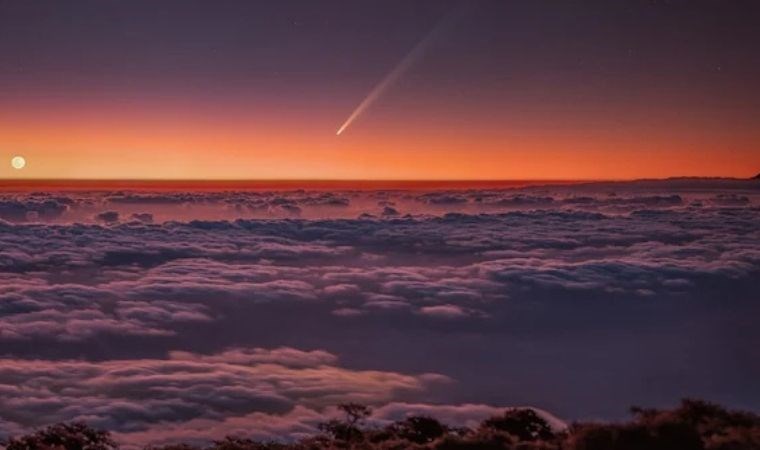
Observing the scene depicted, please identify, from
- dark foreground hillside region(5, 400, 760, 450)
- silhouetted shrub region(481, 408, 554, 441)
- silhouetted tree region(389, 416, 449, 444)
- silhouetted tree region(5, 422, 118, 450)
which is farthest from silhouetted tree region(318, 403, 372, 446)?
silhouetted tree region(5, 422, 118, 450)

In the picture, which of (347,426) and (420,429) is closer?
(420,429)

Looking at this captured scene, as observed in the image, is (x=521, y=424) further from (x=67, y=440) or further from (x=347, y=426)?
(x=67, y=440)

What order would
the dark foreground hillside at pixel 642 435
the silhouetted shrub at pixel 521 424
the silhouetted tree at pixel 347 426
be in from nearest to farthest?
the dark foreground hillside at pixel 642 435, the silhouetted shrub at pixel 521 424, the silhouetted tree at pixel 347 426

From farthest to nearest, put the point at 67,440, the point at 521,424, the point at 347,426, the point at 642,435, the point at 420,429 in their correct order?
the point at 67,440 → the point at 347,426 → the point at 420,429 → the point at 521,424 → the point at 642,435

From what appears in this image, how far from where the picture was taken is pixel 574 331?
15788 cm

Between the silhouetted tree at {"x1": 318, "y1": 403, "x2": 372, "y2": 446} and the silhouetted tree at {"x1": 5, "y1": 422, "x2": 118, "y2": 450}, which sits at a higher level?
the silhouetted tree at {"x1": 318, "y1": 403, "x2": 372, "y2": 446}

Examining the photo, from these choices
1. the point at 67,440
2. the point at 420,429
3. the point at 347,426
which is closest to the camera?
the point at 420,429

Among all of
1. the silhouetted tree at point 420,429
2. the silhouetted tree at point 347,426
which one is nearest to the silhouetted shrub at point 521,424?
the silhouetted tree at point 420,429

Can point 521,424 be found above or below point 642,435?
below

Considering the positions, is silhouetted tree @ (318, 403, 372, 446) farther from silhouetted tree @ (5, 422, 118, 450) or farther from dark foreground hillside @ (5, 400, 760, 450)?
silhouetted tree @ (5, 422, 118, 450)

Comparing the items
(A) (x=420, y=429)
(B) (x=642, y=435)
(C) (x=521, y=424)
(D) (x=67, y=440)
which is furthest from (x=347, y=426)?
(B) (x=642, y=435)

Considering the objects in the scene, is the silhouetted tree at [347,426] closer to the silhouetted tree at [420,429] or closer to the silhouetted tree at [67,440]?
the silhouetted tree at [420,429]

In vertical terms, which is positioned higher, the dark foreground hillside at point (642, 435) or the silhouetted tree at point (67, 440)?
the dark foreground hillside at point (642, 435)

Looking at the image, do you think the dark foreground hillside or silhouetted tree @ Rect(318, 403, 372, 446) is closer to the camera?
the dark foreground hillside
